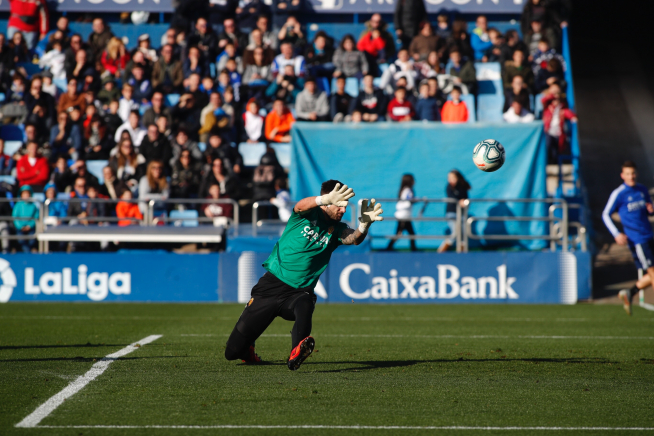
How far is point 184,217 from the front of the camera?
643 inches

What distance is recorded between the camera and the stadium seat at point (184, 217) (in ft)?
53.0

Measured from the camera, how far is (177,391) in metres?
5.78

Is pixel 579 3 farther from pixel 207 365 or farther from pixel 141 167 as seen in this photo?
pixel 207 365

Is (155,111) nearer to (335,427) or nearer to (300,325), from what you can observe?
(300,325)

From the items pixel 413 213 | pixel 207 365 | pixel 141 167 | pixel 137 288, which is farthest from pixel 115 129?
pixel 207 365

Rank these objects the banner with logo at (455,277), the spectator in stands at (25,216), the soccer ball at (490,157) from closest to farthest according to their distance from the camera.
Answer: the soccer ball at (490,157)
the banner with logo at (455,277)
the spectator in stands at (25,216)

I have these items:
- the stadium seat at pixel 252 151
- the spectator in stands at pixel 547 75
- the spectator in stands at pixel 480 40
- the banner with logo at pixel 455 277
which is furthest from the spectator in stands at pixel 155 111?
the spectator in stands at pixel 547 75

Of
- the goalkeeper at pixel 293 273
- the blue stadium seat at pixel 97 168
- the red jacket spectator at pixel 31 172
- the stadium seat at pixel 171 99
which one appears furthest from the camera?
the stadium seat at pixel 171 99

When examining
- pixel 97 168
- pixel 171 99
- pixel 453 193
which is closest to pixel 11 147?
pixel 97 168

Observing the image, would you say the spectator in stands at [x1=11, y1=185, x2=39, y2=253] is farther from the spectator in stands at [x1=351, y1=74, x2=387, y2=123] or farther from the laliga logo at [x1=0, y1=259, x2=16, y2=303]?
the spectator in stands at [x1=351, y1=74, x2=387, y2=123]

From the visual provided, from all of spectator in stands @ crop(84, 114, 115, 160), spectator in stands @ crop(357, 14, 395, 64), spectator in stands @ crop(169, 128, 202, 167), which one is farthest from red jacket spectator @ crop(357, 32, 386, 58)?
spectator in stands @ crop(84, 114, 115, 160)

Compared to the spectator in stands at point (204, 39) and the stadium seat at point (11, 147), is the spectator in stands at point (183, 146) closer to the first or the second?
the spectator in stands at point (204, 39)

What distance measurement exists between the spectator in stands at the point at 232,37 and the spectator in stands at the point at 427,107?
5.50m

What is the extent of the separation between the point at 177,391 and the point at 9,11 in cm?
2154
